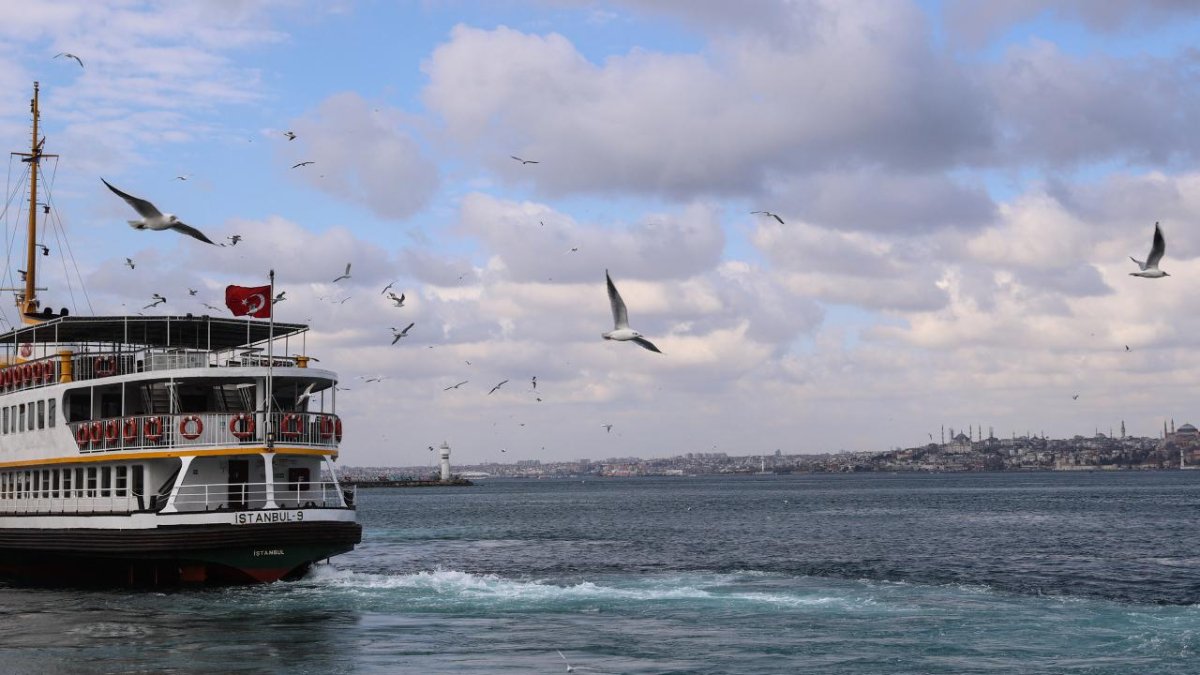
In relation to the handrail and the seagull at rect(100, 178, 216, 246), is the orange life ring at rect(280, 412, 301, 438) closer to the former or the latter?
the handrail

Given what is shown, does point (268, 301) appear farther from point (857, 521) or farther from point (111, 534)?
point (857, 521)

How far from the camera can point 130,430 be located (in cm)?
3697

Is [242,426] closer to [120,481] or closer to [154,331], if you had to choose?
[120,481]

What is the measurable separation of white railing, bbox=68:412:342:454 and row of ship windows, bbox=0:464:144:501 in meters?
1.27

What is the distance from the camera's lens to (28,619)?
32188 millimetres

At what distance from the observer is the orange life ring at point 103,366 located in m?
40.3

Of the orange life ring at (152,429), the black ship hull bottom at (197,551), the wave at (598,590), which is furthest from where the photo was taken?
the orange life ring at (152,429)

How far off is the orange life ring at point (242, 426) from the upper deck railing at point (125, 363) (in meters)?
2.29

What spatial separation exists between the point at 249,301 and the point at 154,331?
6.11m

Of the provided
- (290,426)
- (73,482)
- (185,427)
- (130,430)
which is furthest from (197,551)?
(73,482)

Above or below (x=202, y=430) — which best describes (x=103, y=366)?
above

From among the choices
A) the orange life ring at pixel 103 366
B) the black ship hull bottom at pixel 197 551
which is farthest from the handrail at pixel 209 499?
the orange life ring at pixel 103 366

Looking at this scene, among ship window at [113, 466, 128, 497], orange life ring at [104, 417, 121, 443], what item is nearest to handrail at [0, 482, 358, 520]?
ship window at [113, 466, 128, 497]

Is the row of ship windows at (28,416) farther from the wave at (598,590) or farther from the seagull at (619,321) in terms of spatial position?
the seagull at (619,321)
